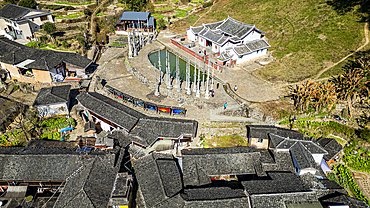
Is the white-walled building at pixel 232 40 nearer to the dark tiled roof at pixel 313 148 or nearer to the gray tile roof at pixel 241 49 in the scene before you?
the gray tile roof at pixel 241 49

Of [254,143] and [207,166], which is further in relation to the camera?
[254,143]

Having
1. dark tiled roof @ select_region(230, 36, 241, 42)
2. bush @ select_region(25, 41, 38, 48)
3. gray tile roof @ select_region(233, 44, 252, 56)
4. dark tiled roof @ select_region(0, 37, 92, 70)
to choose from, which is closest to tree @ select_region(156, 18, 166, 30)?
dark tiled roof @ select_region(230, 36, 241, 42)

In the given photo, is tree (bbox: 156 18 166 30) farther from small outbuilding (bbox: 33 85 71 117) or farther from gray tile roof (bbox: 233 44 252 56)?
small outbuilding (bbox: 33 85 71 117)

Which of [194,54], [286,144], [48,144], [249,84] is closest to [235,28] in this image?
[194,54]

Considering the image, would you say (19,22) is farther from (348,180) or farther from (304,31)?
(348,180)

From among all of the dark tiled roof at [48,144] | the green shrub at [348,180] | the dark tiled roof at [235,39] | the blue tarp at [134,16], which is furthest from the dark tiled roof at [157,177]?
the blue tarp at [134,16]

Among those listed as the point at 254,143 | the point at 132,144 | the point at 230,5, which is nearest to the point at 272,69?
the point at 254,143

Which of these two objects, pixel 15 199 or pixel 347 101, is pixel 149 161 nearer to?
pixel 15 199
